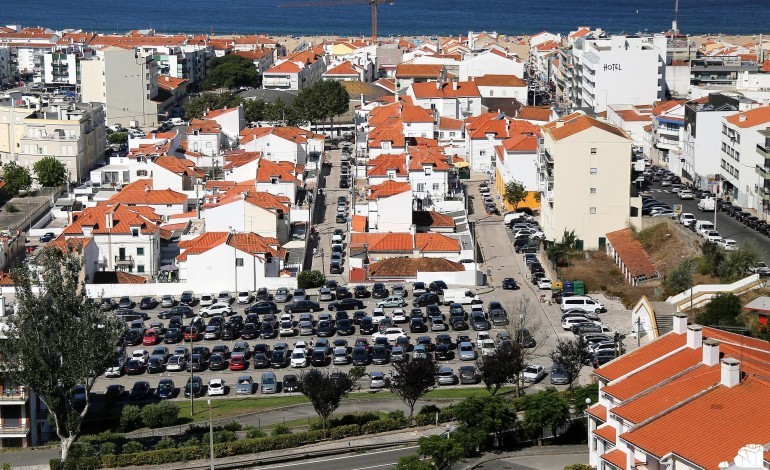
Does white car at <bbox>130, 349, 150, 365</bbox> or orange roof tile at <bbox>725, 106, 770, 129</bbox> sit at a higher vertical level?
orange roof tile at <bbox>725, 106, 770, 129</bbox>

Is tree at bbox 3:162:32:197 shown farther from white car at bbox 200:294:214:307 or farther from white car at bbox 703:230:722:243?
white car at bbox 703:230:722:243

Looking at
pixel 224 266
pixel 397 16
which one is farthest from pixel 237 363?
pixel 397 16

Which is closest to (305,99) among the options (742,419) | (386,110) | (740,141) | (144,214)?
(386,110)

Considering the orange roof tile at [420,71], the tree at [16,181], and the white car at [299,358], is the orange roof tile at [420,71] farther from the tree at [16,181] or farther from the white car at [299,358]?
the white car at [299,358]

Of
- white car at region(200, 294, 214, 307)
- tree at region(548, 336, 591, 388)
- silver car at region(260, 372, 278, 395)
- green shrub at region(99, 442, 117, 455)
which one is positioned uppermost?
tree at region(548, 336, 591, 388)

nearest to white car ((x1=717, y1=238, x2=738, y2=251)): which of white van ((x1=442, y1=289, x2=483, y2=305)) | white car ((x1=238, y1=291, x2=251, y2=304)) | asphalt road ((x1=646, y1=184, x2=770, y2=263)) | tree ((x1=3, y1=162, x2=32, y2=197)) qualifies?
asphalt road ((x1=646, y1=184, x2=770, y2=263))

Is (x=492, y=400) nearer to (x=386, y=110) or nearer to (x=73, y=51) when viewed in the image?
(x=386, y=110)

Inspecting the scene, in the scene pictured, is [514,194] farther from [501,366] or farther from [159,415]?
[159,415]
